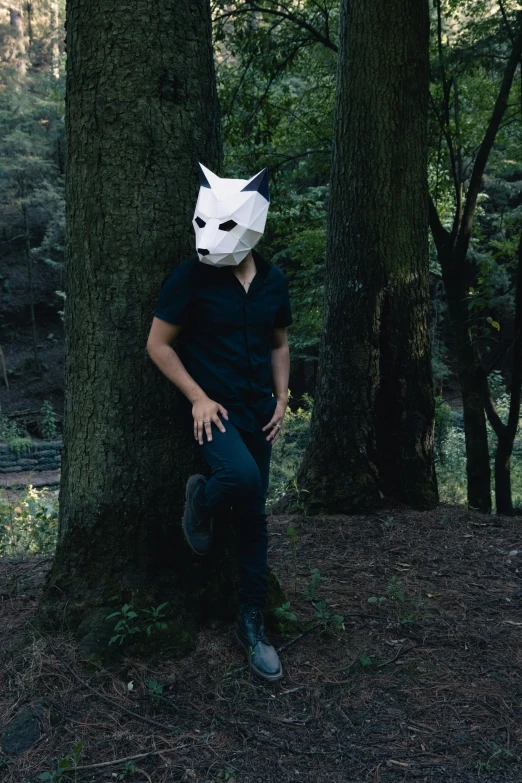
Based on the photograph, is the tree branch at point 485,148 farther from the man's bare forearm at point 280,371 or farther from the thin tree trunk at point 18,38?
the thin tree trunk at point 18,38

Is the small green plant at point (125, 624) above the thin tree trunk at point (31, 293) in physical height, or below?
below

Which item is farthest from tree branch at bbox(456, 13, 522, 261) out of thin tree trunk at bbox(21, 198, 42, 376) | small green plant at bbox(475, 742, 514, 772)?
thin tree trunk at bbox(21, 198, 42, 376)

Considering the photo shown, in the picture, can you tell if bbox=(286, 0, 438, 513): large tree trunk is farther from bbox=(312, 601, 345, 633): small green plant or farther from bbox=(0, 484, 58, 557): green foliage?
bbox=(0, 484, 58, 557): green foliage

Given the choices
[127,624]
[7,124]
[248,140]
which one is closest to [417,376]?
[127,624]

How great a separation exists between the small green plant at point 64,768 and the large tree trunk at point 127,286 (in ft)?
2.38

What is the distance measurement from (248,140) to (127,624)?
7.71 metres

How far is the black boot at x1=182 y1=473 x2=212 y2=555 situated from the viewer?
3113 mm

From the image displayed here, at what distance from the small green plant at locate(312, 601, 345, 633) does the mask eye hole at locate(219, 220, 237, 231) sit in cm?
193

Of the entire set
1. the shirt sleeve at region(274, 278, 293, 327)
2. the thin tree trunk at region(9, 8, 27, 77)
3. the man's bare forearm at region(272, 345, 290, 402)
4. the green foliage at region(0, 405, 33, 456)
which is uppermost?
the thin tree trunk at region(9, 8, 27, 77)

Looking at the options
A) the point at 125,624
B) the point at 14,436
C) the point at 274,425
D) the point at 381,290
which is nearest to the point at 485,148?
the point at 381,290

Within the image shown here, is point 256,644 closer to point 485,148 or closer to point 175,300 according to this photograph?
point 175,300

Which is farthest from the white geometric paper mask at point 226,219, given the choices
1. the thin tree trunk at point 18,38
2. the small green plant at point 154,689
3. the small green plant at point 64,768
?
the thin tree trunk at point 18,38

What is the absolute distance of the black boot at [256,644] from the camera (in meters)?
3.07

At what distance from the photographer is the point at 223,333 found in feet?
10.2
